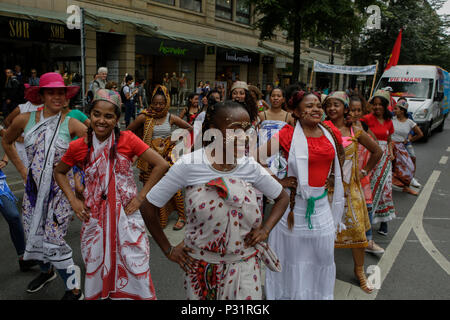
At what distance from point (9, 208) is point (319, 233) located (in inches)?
111

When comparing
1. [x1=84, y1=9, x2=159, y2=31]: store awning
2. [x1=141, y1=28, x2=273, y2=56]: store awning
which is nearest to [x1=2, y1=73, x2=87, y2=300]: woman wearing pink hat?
[x1=84, y1=9, x2=159, y2=31]: store awning

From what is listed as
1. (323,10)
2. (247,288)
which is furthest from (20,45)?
(247,288)

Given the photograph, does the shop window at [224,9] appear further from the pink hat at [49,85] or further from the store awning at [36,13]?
the pink hat at [49,85]

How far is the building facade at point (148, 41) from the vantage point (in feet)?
45.7

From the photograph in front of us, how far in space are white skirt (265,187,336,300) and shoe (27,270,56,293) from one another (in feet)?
7.23

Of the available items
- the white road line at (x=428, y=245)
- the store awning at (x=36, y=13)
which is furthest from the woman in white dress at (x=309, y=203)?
the store awning at (x=36, y=13)

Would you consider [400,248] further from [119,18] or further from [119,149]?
[119,18]

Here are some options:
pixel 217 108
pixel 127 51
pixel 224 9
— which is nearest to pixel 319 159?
pixel 217 108

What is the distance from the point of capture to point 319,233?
2.82m

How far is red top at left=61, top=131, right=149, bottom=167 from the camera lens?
260cm

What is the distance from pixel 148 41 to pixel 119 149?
17111 millimetres

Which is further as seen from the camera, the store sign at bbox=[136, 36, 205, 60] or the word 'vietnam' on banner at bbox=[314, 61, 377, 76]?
the store sign at bbox=[136, 36, 205, 60]

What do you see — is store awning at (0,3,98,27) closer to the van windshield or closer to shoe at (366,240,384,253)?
the van windshield

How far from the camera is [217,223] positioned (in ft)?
6.09
